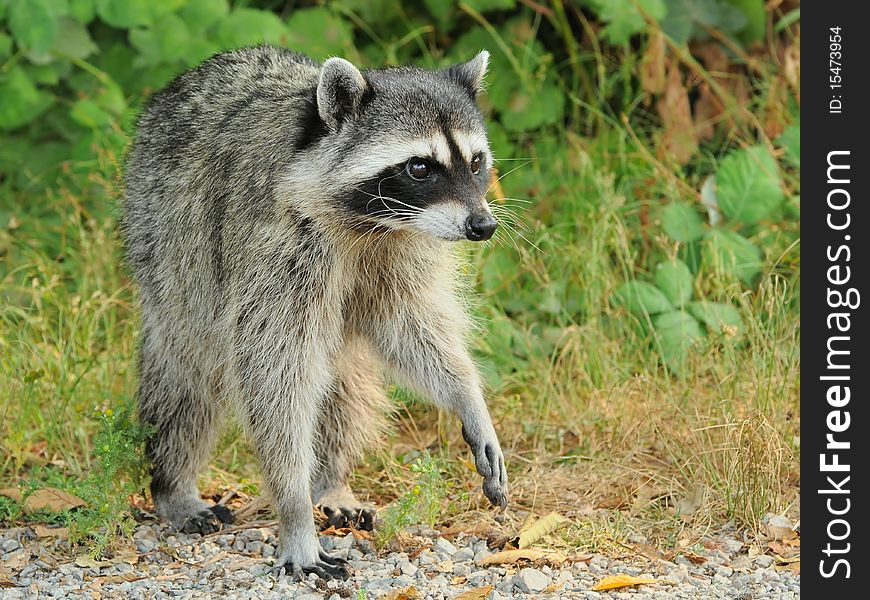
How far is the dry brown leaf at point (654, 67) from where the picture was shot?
6.38 metres

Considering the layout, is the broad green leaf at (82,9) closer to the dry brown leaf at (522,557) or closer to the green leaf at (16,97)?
the green leaf at (16,97)

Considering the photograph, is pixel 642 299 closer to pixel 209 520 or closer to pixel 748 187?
pixel 748 187

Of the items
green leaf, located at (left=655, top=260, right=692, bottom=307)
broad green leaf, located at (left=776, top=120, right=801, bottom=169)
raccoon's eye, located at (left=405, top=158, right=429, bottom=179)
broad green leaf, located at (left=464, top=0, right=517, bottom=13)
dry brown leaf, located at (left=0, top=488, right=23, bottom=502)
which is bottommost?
dry brown leaf, located at (left=0, top=488, right=23, bottom=502)

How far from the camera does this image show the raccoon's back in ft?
14.0

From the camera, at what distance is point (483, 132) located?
4.26 m

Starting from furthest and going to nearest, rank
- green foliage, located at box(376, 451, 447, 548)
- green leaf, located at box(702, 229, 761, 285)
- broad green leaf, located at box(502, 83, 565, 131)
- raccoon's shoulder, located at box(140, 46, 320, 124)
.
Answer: broad green leaf, located at box(502, 83, 565, 131)
green leaf, located at box(702, 229, 761, 285)
raccoon's shoulder, located at box(140, 46, 320, 124)
green foliage, located at box(376, 451, 447, 548)

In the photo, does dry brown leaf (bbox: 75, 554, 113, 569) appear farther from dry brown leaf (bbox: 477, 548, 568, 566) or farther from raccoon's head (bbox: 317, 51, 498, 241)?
raccoon's head (bbox: 317, 51, 498, 241)

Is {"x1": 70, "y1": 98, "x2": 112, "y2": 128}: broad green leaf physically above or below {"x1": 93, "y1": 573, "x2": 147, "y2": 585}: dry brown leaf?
above

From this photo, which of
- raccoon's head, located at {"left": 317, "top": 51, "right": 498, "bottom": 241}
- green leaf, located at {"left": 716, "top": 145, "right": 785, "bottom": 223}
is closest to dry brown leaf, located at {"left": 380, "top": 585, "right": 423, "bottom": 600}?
raccoon's head, located at {"left": 317, "top": 51, "right": 498, "bottom": 241}

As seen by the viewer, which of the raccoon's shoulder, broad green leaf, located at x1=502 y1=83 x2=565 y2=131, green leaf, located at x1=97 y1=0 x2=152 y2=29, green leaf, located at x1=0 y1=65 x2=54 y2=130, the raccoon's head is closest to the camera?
the raccoon's head

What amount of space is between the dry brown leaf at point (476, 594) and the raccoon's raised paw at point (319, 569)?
1.50 feet

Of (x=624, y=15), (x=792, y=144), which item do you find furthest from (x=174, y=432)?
(x=792, y=144)

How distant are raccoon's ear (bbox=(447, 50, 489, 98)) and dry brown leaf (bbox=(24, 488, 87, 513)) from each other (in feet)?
6.57

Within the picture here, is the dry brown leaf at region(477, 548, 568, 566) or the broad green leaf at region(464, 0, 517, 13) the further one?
the broad green leaf at region(464, 0, 517, 13)
